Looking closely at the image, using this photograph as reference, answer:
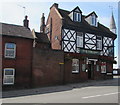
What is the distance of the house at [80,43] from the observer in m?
22.3

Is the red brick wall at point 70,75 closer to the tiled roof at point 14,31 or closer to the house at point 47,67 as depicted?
the house at point 47,67

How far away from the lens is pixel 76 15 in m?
24.7

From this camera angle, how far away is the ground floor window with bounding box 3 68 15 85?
56.6 feet

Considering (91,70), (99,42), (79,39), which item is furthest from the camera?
(99,42)

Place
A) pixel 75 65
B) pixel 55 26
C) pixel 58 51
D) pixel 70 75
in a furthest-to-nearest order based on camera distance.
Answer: pixel 55 26 < pixel 75 65 < pixel 70 75 < pixel 58 51

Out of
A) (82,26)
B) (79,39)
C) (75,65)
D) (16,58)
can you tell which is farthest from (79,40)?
(16,58)

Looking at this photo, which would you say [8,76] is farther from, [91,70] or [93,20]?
[93,20]

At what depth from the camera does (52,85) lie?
19859 mm

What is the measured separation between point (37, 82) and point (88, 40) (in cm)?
976

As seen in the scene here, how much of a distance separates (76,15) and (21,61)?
36.5 feet

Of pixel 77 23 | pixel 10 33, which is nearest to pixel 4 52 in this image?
pixel 10 33

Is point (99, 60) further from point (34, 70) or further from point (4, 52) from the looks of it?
point (4, 52)

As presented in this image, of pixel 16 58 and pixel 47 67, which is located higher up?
pixel 16 58

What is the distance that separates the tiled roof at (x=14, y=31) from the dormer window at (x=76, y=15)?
7606 mm
